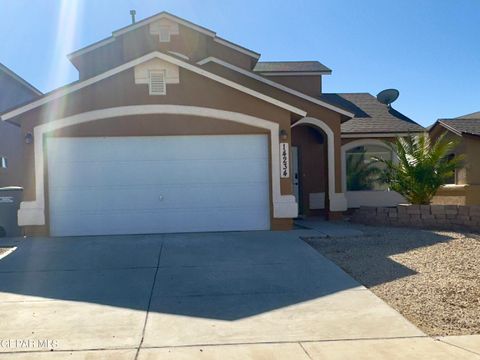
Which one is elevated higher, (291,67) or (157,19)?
(157,19)

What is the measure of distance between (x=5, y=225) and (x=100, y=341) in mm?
8008

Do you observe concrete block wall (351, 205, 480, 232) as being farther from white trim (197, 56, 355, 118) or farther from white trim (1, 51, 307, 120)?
white trim (1, 51, 307, 120)

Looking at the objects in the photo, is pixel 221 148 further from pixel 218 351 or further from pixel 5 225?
pixel 218 351

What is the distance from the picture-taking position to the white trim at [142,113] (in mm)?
10891

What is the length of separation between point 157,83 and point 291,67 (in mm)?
7841

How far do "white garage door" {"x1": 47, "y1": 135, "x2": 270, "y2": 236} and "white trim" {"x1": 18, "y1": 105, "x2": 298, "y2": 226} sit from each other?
0.78ft

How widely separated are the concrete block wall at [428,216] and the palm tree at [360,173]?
3302 millimetres

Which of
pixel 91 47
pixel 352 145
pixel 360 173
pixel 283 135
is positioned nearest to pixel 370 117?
pixel 352 145

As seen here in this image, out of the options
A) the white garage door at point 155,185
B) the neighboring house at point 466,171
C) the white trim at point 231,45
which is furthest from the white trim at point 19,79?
the neighboring house at point 466,171

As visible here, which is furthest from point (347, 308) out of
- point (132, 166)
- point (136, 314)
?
point (132, 166)

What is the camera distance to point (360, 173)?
16406 millimetres

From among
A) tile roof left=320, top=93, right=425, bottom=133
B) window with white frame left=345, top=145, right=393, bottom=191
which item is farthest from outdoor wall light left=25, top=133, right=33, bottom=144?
window with white frame left=345, top=145, right=393, bottom=191

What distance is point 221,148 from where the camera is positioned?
11539mm

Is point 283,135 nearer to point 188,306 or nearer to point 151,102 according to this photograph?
point 151,102
